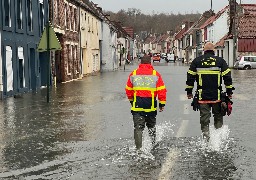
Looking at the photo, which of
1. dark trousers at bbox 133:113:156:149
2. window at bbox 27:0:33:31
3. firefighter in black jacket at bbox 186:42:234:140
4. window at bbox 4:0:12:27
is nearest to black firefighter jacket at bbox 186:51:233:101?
firefighter in black jacket at bbox 186:42:234:140

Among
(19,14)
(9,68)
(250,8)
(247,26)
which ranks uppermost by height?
(250,8)

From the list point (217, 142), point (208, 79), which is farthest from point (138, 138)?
point (208, 79)

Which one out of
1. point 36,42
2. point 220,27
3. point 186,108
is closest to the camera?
point 186,108

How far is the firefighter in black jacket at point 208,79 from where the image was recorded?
837cm

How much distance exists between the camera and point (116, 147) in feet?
27.7

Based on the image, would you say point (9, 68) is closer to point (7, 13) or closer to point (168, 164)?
point (7, 13)

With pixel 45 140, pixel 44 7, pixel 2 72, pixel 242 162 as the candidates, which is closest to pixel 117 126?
pixel 45 140

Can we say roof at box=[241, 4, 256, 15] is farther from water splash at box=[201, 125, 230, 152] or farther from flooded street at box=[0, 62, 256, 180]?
water splash at box=[201, 125, 230, 152]

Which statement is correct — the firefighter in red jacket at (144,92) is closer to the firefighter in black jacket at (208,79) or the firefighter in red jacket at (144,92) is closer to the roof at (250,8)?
the firefighter in black jacket at (208,79)

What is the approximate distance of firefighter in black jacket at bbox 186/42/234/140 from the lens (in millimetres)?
8367

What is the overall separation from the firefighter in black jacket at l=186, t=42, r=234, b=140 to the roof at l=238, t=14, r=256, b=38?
161 ft

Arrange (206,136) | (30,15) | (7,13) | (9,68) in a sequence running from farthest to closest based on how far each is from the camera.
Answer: (30,15)
(7,13)
(9,68)
(206,136)

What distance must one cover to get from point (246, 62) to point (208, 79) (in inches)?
1766

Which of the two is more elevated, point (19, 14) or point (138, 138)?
point (19, 14)
